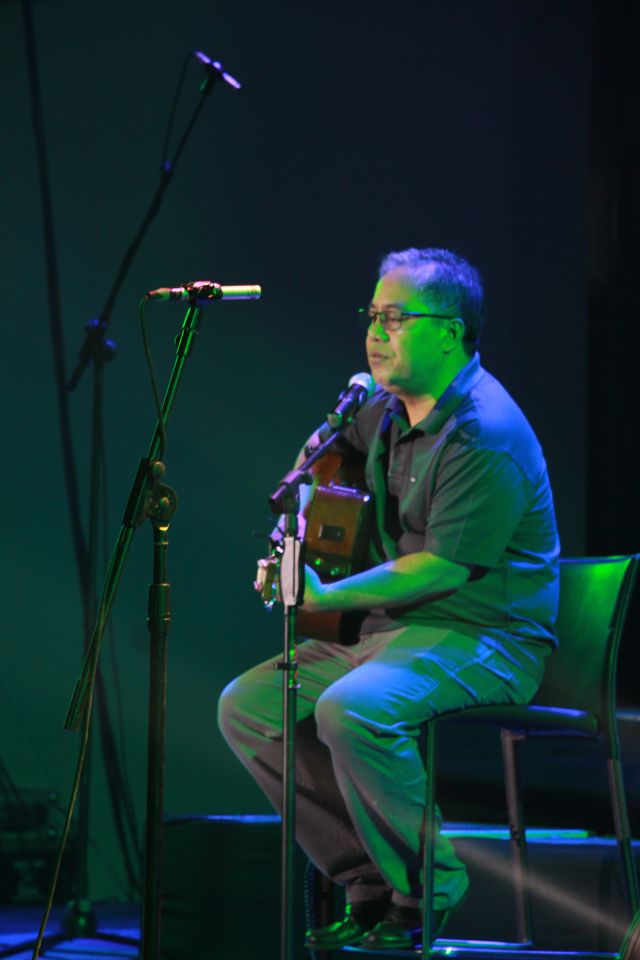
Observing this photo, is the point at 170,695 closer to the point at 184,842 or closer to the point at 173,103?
the point at 184,842

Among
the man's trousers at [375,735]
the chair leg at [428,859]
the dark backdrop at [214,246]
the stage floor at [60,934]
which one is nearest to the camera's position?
the chair leg at [428,859]

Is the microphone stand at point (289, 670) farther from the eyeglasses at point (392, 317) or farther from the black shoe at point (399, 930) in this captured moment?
the eyeglasses at point (392, 317)

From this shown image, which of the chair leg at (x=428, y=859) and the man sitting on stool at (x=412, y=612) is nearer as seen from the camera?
the chair leg at (x=428, y=859)

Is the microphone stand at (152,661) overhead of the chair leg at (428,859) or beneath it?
overhead

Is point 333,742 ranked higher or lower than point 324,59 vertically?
lower

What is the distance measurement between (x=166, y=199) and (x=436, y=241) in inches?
39.9

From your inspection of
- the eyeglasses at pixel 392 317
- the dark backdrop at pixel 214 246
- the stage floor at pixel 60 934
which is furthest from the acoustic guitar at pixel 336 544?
the dark backdrop at pixel 214 246

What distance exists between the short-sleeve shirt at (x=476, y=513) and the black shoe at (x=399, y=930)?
0.60 meters

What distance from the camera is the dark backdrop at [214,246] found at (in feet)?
14.5

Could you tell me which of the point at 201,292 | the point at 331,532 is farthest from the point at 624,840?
the point at 201,292

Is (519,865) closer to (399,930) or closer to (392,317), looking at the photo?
(399,930)

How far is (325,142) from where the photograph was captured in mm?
4535

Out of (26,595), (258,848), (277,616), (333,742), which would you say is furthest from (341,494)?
(26,595)

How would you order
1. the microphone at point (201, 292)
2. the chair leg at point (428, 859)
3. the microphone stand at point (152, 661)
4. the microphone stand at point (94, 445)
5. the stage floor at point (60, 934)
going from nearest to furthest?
the microphone stand at point (152, 661)
the microphone at point (201, 292)
the chair leg at point (428, 859)
the stage floor at point (60, 934)
the microphone stand at point (94, 445)
